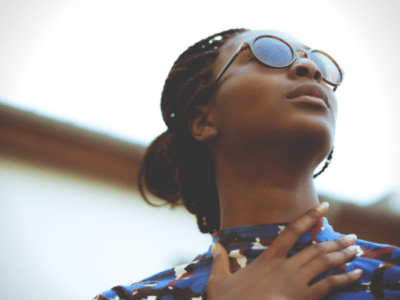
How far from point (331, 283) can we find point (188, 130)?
735mm

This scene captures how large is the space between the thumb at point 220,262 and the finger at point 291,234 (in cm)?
12

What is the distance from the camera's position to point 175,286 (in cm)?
87

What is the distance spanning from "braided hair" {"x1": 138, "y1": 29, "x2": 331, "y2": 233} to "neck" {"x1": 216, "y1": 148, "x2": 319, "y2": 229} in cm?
26

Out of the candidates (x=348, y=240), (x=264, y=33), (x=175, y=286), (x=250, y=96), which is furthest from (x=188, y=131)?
(x=348, y=240)

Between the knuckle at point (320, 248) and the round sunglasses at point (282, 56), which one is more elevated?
the round sunglasses at point (282, 56)

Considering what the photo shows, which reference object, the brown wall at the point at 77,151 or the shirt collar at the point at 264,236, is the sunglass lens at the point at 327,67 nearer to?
the shirt collar at the point at 264,236

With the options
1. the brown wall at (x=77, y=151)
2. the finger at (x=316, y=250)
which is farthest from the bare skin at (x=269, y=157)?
the brown wall at (x=77, y=151)

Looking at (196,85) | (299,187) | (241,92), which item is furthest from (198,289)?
(196,85)

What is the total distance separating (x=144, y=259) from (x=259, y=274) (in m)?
1.78

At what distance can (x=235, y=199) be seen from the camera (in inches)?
37.3

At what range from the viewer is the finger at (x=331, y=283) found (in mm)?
606

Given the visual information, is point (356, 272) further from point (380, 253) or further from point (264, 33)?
point (264, 33)

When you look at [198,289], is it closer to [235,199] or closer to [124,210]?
[235,199]

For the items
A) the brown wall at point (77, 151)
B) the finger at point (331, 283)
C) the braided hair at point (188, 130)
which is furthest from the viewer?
the brown wall at point (77, 151)
